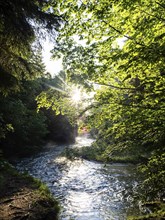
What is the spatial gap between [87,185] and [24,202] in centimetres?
527

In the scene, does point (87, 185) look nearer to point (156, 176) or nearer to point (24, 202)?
point (24, 202)

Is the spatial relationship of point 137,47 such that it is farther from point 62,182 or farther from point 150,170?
point 62,182

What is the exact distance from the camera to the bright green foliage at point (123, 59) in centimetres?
489

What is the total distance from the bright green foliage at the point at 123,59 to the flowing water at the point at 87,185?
178cm

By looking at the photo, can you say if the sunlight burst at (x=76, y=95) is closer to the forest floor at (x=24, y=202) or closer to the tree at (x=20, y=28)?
the tree at (x=20, y=28)

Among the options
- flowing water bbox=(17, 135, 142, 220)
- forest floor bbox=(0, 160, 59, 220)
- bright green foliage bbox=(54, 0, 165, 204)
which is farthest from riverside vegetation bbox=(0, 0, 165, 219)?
forest floor bbox=(0, 160, 59, 220)

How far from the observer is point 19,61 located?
721 centimetres

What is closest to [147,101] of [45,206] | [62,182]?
[45,206]

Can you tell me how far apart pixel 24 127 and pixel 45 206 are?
13794mm

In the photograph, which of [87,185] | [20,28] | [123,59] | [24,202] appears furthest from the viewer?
[87,185]

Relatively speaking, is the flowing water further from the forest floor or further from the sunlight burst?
the sunlight burst

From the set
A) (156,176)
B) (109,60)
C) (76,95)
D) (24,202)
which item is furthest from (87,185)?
(109,60)

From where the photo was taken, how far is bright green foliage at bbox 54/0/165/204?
4895 mm

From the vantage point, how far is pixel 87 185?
12.6 meters
